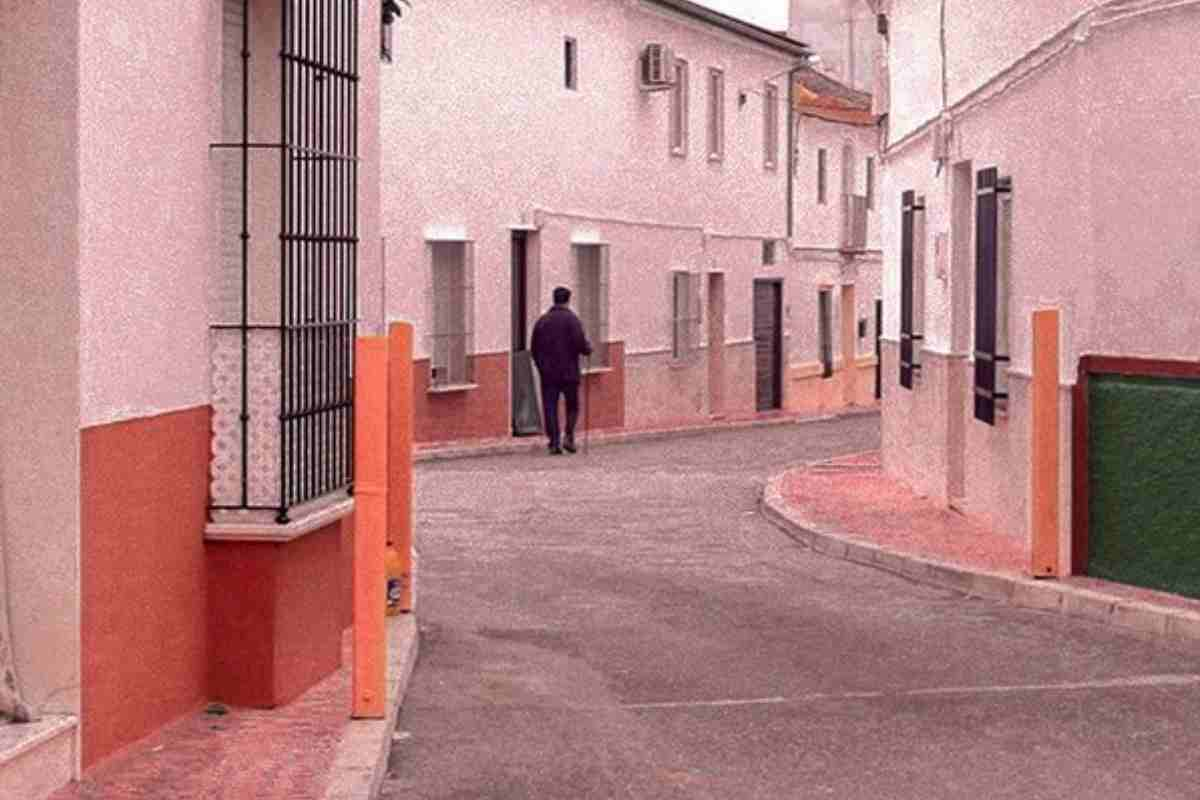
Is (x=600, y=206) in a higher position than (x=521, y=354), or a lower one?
higher

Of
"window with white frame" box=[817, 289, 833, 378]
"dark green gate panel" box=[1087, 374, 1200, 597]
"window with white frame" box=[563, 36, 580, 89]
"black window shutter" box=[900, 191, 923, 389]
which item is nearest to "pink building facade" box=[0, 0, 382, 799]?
"dark green gate panel" box=[1087, 374, 1200, 597]

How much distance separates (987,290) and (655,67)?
20.5 m

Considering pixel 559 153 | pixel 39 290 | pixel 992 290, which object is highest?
pixel 559 153

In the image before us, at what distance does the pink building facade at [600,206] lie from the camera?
32375 mm

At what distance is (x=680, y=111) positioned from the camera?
4316 centimetres

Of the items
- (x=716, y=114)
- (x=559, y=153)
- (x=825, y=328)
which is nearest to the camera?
(x=559, y=153)

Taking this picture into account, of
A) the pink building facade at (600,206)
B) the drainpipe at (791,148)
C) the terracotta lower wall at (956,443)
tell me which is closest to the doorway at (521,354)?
the pink building facade at (600,206)

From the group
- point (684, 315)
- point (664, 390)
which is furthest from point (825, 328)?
point (664, 390)

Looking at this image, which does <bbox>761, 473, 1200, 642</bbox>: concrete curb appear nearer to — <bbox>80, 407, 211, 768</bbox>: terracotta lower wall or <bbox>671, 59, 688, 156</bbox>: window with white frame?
<bbox>80, 407, 211, 768</bbox>: terracotta lower wall

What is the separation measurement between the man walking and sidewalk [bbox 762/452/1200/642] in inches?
166

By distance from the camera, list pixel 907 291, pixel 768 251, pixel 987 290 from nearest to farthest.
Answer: pixel 987 290 < pixel 907 291 < pixel 768 251

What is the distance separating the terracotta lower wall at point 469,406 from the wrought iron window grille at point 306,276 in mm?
18282

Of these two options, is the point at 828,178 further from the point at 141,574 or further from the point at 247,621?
the point at 141,574

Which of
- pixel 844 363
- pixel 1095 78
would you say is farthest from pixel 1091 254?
pixel 844 363
